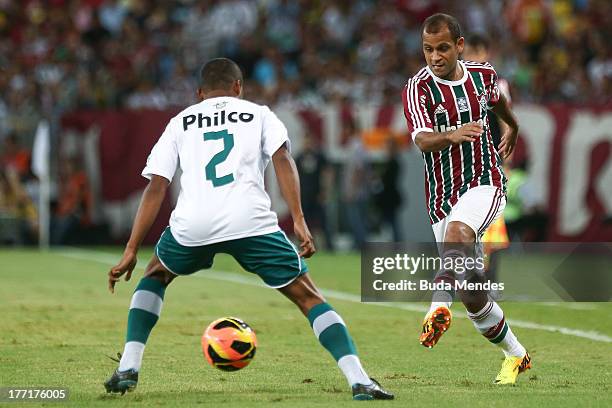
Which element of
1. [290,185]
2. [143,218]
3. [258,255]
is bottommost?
[258,255]

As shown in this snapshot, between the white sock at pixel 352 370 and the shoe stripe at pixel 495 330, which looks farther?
the shoe stripe at pixel 495 330

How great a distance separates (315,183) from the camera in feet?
72.0

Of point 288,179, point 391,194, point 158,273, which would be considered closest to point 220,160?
point 288,179

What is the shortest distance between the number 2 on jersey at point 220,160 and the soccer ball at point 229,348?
37.9 inches

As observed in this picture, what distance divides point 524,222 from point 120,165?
7125 millimetres

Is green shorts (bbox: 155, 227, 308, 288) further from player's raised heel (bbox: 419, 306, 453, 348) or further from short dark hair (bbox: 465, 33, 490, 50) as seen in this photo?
short dark hair (bbox: 465, 33, 490, 50)

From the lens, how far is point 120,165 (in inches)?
901

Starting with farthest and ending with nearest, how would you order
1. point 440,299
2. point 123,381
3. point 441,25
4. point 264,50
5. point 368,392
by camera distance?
point 264,50 < point 441,25 < point 440,299 < point 123,381 < point 368,392

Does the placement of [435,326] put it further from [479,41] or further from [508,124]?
[479,41]

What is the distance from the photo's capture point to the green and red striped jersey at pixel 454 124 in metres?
8.27

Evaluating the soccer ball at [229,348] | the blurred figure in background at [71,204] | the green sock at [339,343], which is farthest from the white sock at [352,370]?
the blurred figure in background at [71,204]

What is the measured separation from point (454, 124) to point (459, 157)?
22 centimetres

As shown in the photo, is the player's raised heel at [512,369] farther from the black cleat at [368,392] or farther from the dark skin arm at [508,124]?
the dark skin arm at [508,124]

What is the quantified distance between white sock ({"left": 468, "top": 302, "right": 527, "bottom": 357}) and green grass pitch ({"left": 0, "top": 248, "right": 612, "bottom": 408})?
0.72 feet
